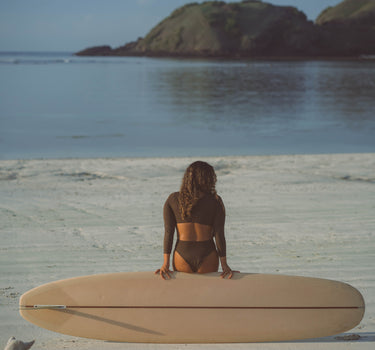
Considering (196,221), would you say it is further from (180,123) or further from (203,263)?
(180,123)

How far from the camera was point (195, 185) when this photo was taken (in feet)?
11.4

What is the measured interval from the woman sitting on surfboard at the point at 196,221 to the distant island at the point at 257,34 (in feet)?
494

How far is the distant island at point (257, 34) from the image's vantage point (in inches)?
5955

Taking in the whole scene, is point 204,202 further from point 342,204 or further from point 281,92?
point 281,92

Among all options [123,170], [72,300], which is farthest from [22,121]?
[72,300]

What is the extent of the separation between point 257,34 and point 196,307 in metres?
155

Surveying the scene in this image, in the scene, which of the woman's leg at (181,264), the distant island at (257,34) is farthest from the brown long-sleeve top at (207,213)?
the distant island at (257,34)

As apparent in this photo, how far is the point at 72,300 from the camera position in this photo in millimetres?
3654

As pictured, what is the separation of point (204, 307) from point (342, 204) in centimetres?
481

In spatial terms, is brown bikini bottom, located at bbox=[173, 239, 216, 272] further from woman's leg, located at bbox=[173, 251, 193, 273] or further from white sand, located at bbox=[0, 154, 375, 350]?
white sand, located at bbox=[0, 154, 375, 350]

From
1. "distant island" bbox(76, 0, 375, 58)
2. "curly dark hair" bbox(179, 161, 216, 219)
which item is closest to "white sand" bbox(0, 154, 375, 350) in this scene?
"curly dark hair" bbox(179, 161, 216, 219)

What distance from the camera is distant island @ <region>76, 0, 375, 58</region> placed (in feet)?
496

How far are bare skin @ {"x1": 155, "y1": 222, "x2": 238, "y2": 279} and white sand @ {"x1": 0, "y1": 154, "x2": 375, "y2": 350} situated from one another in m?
0.53

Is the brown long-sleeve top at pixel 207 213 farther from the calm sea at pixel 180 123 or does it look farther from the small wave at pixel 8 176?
the calm sea at pixel 180 123
